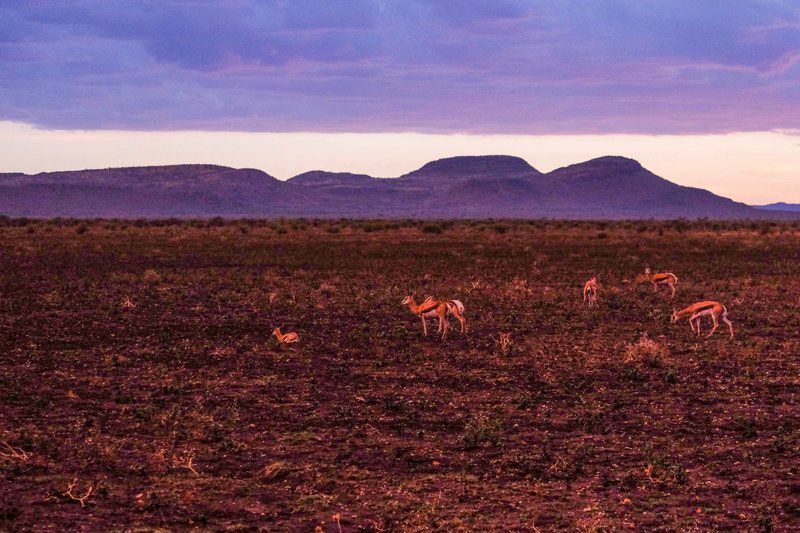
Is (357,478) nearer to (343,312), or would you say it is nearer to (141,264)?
(343,312)

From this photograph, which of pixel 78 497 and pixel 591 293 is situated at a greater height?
pixel 591 293

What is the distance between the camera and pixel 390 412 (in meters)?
12.7

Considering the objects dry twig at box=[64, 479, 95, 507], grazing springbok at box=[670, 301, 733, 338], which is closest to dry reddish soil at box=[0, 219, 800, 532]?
dry twig at box=[64, 479, 95, 507]

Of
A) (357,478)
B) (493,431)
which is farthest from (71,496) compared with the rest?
(493,431)

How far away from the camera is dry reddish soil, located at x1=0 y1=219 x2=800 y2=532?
9.05m

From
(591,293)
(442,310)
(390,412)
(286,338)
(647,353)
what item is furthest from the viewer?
(591,293)

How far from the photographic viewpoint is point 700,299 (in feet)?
82.1

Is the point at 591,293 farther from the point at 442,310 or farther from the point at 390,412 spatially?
the point at 390,412

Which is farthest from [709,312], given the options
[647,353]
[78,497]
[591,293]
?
[78,497]

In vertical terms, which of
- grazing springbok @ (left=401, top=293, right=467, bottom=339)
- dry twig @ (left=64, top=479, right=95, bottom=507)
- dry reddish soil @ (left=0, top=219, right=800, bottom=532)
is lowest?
dry twig @ (left=64, top=479, right=95, bottom=507)

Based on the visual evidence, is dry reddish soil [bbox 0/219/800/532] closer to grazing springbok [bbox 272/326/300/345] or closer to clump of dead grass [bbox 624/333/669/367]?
clump of dead grass [bbox 624/333/669/367]

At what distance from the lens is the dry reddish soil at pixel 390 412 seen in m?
9.05

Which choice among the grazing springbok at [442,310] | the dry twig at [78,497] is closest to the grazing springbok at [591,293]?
the grazing springbok at [442,310]

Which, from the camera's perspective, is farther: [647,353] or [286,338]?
[286,338]
